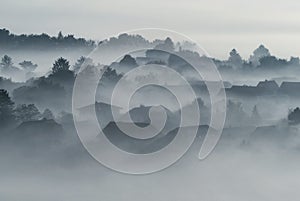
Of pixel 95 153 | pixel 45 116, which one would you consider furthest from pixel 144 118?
pixel 45 116

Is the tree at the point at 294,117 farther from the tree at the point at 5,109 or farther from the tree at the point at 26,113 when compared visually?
the tree at the point at 5,109

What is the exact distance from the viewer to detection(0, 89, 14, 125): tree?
496ft

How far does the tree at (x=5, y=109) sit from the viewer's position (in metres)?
151

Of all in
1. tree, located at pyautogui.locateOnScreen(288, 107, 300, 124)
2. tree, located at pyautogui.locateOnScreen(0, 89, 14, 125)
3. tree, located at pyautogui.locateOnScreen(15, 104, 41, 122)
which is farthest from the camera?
tree, located at pyautogui.locateOnScreen(288, 107, 300, 124)

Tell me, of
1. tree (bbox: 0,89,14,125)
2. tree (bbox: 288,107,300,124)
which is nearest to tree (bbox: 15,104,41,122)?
tree (bbox: 0,89,14,125)

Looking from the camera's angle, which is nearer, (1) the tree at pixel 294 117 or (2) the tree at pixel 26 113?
(2) the tree at pixel 26 113

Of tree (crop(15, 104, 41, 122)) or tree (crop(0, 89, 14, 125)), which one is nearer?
tree (crop(0, 89, 14, 125))

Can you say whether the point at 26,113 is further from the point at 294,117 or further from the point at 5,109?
the point at 294,117

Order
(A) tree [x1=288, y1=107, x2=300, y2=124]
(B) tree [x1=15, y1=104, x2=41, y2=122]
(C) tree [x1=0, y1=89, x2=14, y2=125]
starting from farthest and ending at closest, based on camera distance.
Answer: (A) tree [x1=288, y1=107, x2=300, y2=124] < (B) tree [x1=15, y1=104, x2=41, y2=122] < (C) tree [x1=0, y1=89, x2=14, y2=125]

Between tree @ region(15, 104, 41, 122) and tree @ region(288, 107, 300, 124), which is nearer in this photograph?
tree @ region(15, 104, 41, 122)

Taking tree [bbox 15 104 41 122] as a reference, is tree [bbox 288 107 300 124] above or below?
above

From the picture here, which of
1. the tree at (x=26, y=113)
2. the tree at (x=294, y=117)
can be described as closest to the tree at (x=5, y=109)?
the tree at (x=26, y=113)

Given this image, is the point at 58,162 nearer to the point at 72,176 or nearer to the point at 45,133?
the point at 72,176

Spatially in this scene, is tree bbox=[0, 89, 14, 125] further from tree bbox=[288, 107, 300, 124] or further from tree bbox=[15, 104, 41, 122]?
tree bbox=[288, 107, 300, 124]
